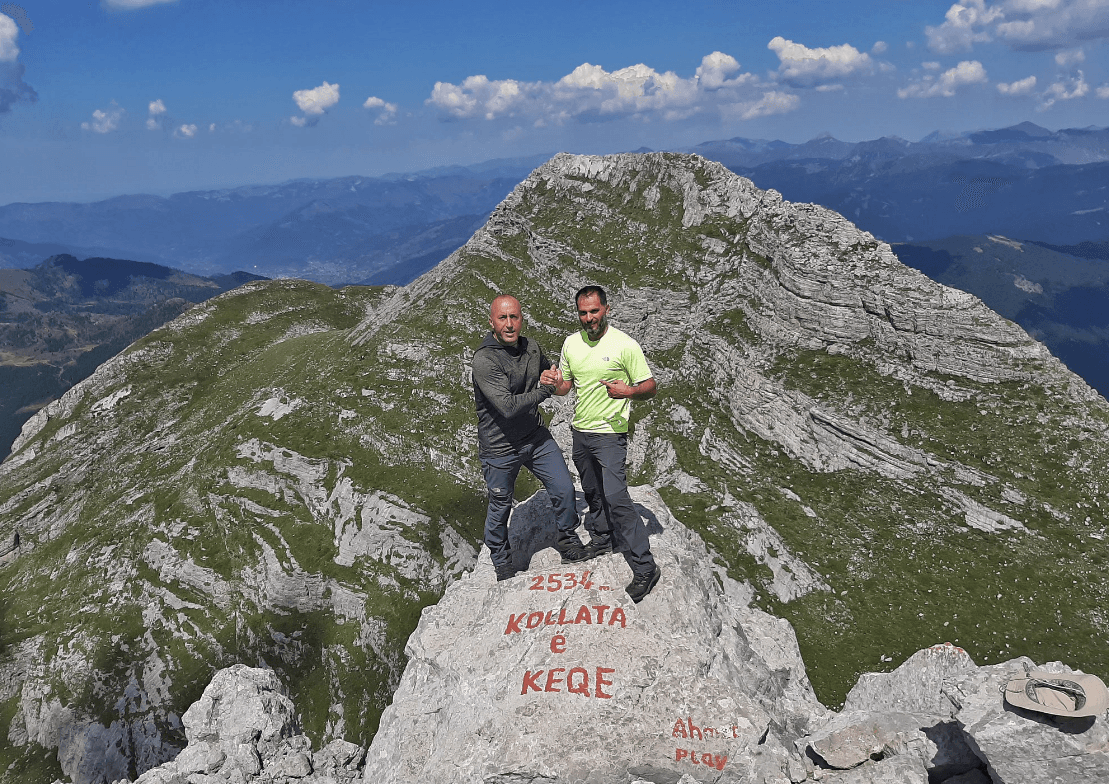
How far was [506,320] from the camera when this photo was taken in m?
14.2

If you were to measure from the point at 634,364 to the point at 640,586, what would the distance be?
661 centimetres

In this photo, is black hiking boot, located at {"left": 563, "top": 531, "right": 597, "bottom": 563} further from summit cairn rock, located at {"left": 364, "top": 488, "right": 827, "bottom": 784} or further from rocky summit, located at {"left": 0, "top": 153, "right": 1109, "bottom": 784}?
rocky summit, located at {"left": 0, "top": 153, "right": 1109, "bottom": 784}

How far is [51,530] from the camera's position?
68.3 metres

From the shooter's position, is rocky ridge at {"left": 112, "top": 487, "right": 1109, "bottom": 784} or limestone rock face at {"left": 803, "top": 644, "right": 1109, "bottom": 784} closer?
limestone rock face at {"left": 803, "top": 644, "right": 1109, "bottom": 784}

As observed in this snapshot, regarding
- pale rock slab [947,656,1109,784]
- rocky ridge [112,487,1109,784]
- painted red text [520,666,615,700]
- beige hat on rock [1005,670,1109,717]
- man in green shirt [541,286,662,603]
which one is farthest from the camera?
man in green shirt [541,286,662,603]

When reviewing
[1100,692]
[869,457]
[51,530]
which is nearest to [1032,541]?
[869,457]

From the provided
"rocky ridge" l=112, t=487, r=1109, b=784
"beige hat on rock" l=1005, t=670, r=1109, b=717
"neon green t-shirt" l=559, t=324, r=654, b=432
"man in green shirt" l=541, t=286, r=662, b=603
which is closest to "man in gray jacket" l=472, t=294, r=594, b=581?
"man in green shirt" l=541, t=286, r=662, b=603

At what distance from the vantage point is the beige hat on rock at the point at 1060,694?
1026cm

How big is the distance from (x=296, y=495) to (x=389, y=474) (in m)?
10.4

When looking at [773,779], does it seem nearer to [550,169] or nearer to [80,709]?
[80,709]

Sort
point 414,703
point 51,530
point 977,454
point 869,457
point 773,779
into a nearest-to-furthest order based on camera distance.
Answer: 1. point 773,779
2. point 414,703
3. point 977,454
4. point 869,457
5. point 51,530

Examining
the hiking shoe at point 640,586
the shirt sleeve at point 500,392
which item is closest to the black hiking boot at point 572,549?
Result: the hiking shoe at point 640,586

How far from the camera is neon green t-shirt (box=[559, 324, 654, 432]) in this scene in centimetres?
1421

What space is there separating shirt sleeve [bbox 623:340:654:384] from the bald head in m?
2.95
